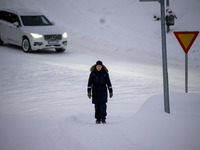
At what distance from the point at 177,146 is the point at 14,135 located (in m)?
3.06

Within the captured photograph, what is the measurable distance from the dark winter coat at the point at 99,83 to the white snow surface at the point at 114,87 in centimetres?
71

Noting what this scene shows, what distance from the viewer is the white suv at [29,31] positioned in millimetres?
14586

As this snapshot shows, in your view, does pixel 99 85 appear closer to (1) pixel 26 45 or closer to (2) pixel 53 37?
(2) pixel 53 37

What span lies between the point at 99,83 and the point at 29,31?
8.60 metres

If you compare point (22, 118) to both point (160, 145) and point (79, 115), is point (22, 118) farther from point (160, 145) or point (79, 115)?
point (160, 145)

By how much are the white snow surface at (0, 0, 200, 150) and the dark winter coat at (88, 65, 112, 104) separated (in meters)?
0.71

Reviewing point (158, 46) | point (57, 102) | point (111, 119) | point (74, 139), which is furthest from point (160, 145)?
point (158, 46)

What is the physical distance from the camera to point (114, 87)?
1052 cm

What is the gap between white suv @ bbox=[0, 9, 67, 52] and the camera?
14.6 metres

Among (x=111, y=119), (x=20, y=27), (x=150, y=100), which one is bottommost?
(x=111, y=119)

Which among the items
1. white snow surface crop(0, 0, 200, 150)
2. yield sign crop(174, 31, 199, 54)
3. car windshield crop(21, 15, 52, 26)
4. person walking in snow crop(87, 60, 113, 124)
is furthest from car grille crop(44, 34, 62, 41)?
yield sign crop(174, 31, 199, 54)

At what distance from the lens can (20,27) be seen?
14.9 meters

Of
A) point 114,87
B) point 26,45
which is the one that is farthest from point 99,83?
point 26,45

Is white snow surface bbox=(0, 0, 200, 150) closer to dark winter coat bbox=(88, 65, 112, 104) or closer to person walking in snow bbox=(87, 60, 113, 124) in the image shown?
person walking in snow bbox=(87, 60, 113, 124)
